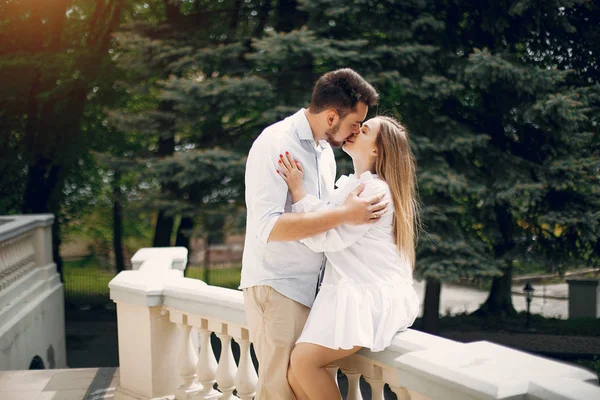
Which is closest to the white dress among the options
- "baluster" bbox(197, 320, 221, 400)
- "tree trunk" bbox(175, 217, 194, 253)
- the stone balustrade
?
"baluster" bbox(197, 320, 221, 400)

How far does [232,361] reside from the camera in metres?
3.54

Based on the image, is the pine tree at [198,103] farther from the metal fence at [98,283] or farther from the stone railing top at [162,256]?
the metal fence at [98,283]

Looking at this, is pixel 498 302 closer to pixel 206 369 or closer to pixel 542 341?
pixel 542 341

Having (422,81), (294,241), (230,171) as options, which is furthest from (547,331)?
(294,241)

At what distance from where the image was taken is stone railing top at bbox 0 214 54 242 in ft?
28.9

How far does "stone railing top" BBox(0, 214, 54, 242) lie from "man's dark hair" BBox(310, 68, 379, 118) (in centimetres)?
688

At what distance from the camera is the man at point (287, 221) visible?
2.54 metres

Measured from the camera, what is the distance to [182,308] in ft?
12.0

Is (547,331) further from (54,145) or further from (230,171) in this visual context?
(54,145)

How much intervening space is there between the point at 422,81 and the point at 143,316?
344 inches

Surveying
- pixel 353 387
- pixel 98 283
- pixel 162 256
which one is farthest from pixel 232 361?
pixel 98 283

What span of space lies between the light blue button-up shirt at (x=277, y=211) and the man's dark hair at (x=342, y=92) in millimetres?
127

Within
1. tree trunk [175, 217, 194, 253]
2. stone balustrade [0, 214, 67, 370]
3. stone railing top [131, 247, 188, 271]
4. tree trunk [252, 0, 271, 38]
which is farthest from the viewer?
tree trunk [175, 217, 194, 253]

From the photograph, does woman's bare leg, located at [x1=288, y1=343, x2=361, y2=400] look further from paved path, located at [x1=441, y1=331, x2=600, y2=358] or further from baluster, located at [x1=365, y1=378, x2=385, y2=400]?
paved path, located at [x1=441, y1=331, x2=600, y2=358]
